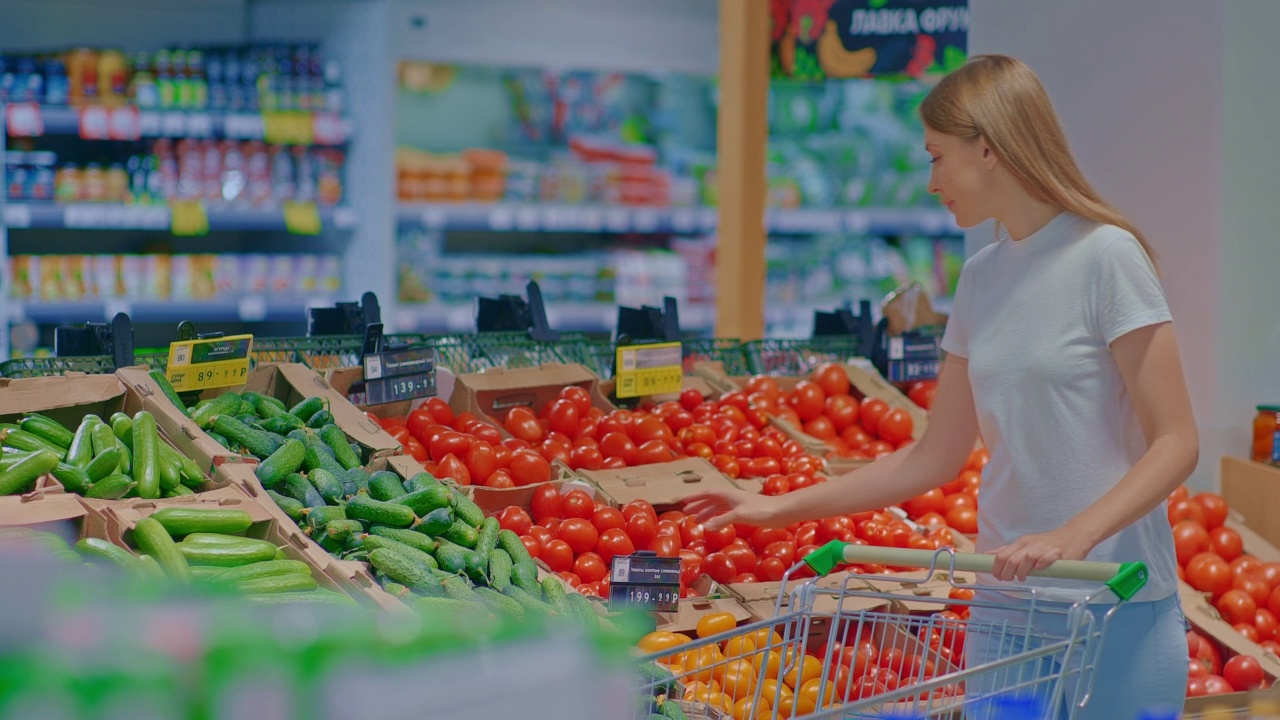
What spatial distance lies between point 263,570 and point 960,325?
1117 mm

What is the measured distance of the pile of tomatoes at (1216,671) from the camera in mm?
2408

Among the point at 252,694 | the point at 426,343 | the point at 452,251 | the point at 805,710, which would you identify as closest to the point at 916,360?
the point at 426,343

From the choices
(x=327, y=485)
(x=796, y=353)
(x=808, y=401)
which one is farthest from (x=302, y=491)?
(x=796, y=353)

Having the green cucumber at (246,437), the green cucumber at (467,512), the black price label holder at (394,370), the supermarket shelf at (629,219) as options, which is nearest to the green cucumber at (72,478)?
the green cucumber at (246,437)

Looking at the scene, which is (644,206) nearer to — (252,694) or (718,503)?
(718,503)

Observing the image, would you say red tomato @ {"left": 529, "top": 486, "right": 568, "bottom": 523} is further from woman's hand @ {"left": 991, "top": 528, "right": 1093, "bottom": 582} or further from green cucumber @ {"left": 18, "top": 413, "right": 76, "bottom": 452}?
woman's hand @ {"left": 991, "top": 528, "right": 1093, "bottom": 582}

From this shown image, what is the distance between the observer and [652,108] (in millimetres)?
6133

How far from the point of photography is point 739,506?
6.09 ft

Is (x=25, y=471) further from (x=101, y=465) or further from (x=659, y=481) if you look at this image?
(x=659, y=481)

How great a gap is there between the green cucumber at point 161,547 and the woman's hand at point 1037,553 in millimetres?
1152

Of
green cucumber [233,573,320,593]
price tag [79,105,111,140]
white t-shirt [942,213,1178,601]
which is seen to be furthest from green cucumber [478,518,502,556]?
price tag [79,105,111,140]

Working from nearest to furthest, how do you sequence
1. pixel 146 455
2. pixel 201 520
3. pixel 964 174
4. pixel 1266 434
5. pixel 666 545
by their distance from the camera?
pixel 964 174, pixel 201 520, pixel 146 455, pixel 666 545, pixel 1266 434

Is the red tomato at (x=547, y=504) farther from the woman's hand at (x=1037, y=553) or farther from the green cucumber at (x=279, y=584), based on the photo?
the woman's hand at (x=1037, y=553)

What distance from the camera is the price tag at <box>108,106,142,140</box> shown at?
4.97 metres
